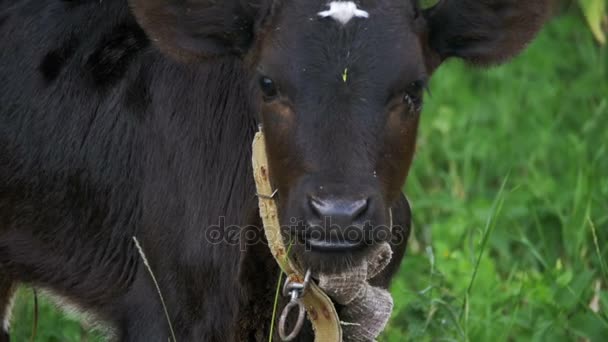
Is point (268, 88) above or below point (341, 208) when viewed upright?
above

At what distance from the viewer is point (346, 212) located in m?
4.60

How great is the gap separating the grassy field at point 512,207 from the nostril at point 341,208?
1.19 m

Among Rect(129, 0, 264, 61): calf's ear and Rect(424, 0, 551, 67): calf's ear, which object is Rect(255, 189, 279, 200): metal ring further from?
Rect(424, 0, 551, 67): calf's ear

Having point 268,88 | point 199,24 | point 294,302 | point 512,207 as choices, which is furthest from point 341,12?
point 512,207

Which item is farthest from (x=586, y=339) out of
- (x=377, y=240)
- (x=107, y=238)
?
(x=107, y=238)

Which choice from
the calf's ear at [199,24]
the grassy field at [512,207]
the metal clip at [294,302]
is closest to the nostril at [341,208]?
the metal clip at [294,302]

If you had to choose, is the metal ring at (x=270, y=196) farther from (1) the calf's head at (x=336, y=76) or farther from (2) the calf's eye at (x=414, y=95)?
(2) the calf's eye at (x=414, y=95)

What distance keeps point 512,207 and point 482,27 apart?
256 centimetres

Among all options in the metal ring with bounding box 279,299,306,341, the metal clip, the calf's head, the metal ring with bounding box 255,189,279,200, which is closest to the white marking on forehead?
the calf's head

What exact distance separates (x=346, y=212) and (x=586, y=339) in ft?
6.36

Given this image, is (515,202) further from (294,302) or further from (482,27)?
(294,302)

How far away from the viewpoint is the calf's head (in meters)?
4.71

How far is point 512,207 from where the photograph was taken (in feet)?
25.1

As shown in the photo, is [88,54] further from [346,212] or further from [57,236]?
[346,212]
